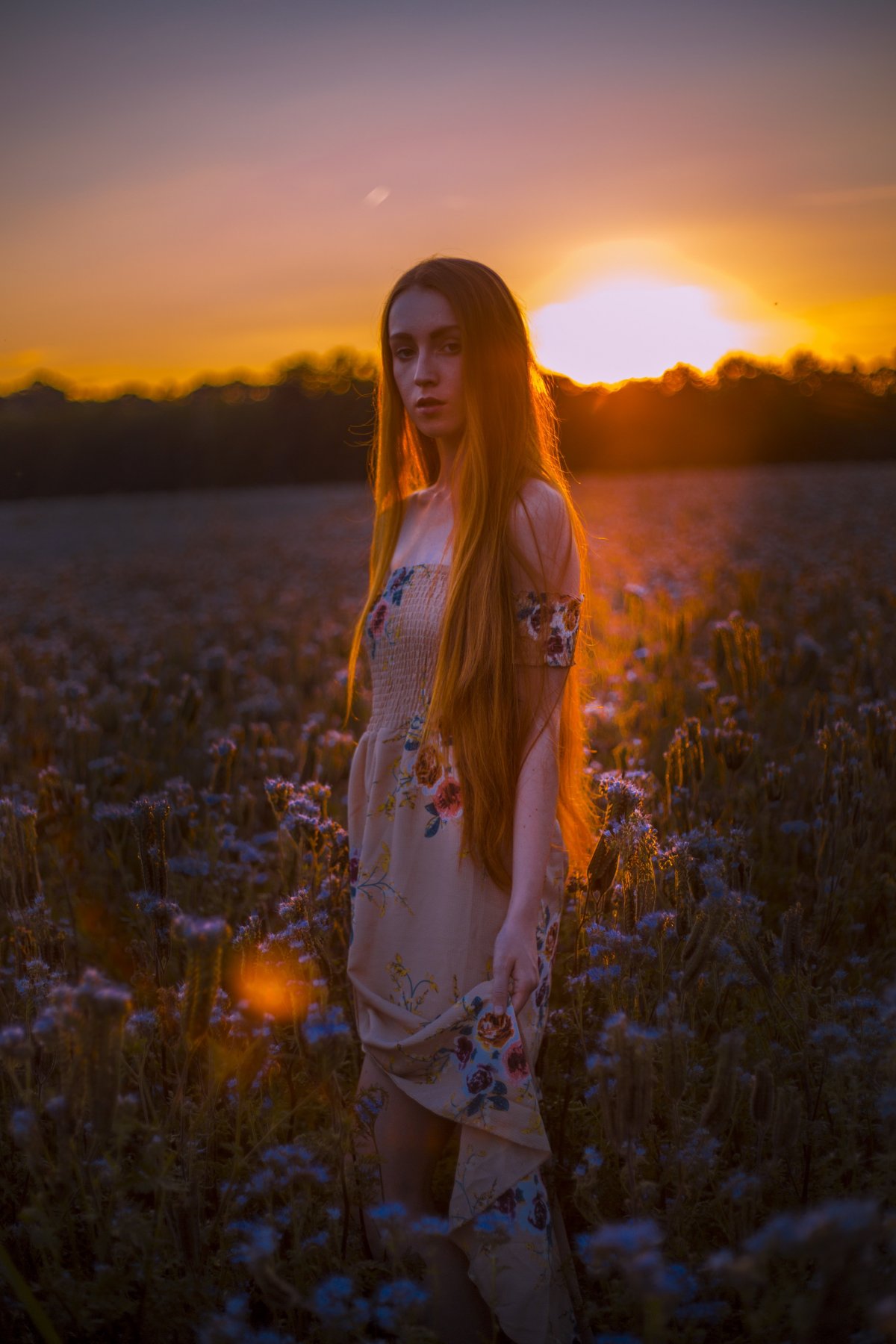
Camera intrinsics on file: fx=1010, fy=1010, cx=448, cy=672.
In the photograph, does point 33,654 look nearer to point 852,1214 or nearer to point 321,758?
point 321,758

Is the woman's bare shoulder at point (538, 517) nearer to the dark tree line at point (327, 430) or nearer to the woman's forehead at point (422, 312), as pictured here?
the woman's forehead at point (422, 312)

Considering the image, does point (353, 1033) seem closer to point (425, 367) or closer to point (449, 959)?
point (449, 959)

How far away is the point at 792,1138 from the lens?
1.76 metres

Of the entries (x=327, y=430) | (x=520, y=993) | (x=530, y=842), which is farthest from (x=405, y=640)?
(x=327, y=430)

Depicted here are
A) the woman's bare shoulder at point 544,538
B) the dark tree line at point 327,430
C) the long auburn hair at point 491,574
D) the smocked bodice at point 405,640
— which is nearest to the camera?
the long auburn hair at point 491,574

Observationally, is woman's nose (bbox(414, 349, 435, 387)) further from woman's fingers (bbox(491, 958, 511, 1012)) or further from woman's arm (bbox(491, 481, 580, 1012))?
woman's fingers (bbox(491, 958, 511, 1012))

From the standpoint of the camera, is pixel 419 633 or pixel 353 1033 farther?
pixel 353 1033

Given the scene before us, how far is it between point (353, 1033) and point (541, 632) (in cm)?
133

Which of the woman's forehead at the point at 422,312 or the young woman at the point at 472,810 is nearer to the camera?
the young woman at the point at 472,810

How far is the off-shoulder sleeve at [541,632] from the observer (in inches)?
93.1

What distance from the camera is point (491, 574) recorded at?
2342 millimetres

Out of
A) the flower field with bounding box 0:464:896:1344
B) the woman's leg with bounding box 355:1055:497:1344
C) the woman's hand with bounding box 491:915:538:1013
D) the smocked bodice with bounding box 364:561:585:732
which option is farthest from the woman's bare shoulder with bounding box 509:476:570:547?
the woman's leg with bounding box 355:1055:497:1344

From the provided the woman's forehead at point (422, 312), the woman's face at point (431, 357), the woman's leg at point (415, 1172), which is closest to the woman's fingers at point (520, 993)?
the woman's leg at point (415, 1172)

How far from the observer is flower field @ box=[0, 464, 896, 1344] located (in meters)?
1.58
